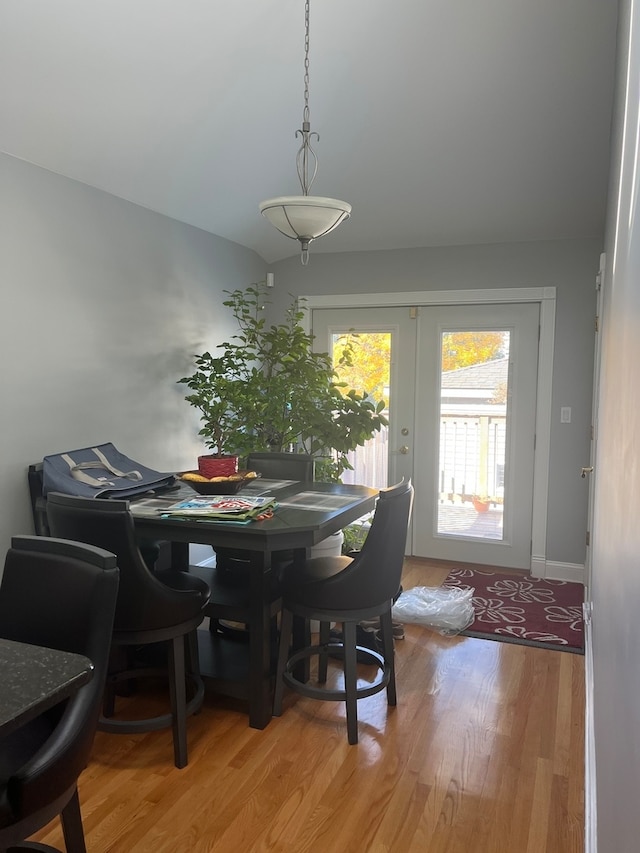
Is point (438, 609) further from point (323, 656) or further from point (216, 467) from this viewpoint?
point (216, 467)

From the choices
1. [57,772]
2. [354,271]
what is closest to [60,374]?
[57,772]

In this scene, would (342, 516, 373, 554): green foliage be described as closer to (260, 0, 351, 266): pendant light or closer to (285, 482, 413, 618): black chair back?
(285, 482, 413, 618): black chair back

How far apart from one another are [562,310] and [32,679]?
384 cm

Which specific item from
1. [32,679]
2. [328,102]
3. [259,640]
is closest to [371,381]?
[328,102]

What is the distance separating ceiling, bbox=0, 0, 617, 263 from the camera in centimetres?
238

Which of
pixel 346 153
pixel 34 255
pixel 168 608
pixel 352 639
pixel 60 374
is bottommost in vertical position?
pixel 352 639

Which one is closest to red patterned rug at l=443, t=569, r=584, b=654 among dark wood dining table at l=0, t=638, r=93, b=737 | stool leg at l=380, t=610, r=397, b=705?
stool leg at l=380, t=610, r=397, b=705

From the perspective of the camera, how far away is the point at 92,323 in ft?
10.3

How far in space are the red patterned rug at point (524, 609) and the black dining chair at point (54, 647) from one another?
2378 mm

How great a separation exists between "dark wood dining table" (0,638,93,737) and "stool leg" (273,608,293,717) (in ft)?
4.51

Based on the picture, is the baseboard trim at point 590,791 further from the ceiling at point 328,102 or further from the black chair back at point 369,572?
the ceiling at point 328,102

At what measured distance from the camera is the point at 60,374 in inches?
116

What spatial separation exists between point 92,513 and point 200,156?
1986 millimetres

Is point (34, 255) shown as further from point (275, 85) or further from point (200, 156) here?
point (275, 85)
